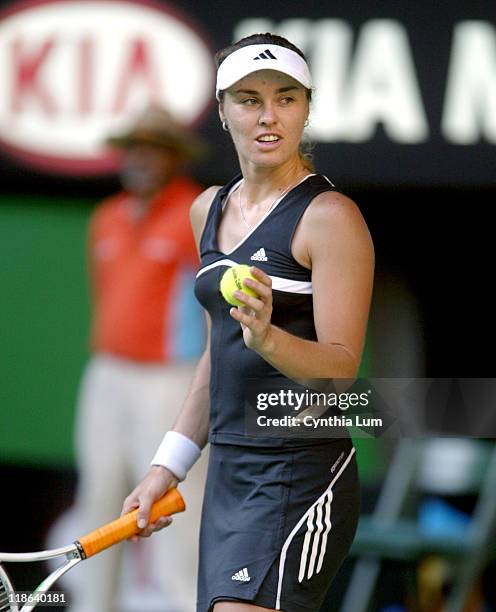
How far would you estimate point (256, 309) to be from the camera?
2.78 m

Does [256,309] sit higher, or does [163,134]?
[163,134]

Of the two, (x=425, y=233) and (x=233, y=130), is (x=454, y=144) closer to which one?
(x=425, y=233)

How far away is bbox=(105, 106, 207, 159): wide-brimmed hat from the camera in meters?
5.59

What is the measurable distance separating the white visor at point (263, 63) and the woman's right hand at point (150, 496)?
93cm

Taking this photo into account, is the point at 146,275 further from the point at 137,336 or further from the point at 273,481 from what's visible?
the point at 273,481

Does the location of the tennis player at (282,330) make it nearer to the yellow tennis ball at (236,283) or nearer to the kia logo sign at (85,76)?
the yellow tennis ball at (236,283)

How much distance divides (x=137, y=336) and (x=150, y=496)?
2.45m

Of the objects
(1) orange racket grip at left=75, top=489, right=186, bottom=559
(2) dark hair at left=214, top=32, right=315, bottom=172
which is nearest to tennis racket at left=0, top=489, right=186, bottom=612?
(1) orange racket grip at left=75, top=489, right=186, bottom=559

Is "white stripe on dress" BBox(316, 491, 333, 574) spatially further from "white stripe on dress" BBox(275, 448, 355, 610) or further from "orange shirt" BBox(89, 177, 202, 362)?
"orange shirt" BBox(89, 177, 202, 362)

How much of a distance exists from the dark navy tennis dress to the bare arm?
54mm

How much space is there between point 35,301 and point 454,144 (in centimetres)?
183

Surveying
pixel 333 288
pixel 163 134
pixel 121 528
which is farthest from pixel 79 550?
pixel 163 134

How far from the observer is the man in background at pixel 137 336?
5.68 m

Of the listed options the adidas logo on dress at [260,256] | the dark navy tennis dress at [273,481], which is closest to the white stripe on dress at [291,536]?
the dark navy tennis dress at [273,481]
